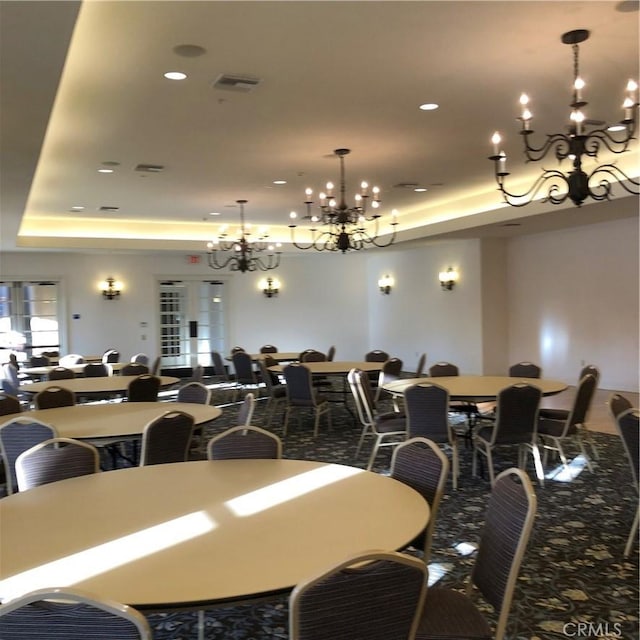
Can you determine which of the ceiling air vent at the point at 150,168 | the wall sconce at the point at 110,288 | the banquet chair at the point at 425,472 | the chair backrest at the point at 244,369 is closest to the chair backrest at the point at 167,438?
the banquet chair at the point at 425,472

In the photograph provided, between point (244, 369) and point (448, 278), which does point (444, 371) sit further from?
point (448, 278)

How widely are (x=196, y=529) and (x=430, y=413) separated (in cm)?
329

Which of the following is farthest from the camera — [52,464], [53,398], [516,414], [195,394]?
[53,398]

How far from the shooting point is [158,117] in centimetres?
595

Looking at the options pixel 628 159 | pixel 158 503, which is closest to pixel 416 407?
pixel 158 503

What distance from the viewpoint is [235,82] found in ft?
16.5

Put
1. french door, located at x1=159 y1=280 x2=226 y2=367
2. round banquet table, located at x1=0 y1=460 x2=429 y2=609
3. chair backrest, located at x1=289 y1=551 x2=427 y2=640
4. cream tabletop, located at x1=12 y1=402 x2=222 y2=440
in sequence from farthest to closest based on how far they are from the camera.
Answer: french door, located at x1=159 y1=280 x2=226 y2=367 < cream tabletop, located at x1=12 y1=402 x2=222 y2=440 < round banquet table, located at x1=0 y1=460 x2=429 y2=609 < chair backrest, located at x1=289 y1=551 x2=427 y2=640

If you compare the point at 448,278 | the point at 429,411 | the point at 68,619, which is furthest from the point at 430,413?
the point at 448,278

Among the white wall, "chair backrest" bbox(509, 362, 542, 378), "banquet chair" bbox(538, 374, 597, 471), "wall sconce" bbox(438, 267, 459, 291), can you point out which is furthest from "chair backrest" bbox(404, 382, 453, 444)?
"wall sconce" bbox(438, 267, 459, 291)

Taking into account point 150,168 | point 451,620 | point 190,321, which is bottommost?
point 451,620

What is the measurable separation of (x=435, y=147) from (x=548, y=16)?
11.0 ft

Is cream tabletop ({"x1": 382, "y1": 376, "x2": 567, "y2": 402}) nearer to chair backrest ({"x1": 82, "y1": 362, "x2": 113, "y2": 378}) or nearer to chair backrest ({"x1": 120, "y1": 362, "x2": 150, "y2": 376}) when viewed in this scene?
chair backrest ({"x1": 120, "y1": 362, "x2": 150, "y2": 376})

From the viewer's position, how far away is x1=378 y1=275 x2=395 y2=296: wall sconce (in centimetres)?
1606

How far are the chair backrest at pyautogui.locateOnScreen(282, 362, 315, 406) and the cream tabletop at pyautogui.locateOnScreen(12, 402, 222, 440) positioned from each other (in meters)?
2.41
